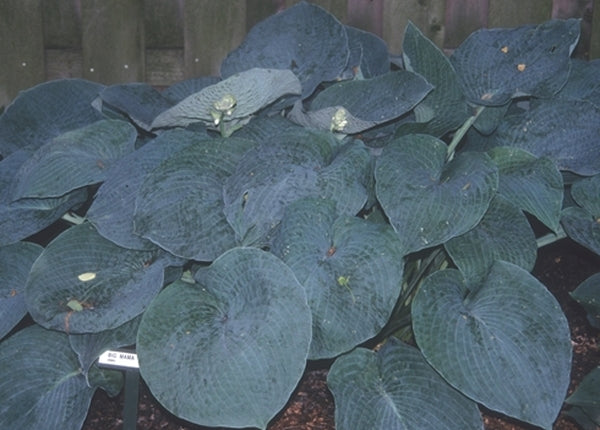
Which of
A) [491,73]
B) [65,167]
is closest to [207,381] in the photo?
[65,167]

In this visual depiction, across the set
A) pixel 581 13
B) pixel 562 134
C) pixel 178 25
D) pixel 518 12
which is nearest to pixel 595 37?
pixel 581 13

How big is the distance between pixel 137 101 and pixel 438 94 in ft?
1.90

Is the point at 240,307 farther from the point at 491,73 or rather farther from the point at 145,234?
the point at 491,73

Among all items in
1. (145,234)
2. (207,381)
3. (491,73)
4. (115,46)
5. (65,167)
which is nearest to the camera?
(207,381)

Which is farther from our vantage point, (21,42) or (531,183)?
(21,42)

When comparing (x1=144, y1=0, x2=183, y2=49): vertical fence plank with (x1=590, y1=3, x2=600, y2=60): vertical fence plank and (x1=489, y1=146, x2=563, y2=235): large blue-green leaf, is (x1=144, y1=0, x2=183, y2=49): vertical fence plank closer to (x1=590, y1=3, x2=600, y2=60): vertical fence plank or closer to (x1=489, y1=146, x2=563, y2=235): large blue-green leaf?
(x1=590, y1=3, x2=600, y2=60): vertical fence plank

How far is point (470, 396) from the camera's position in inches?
48.7

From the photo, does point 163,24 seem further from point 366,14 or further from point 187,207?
point 187,207

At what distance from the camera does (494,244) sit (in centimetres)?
139

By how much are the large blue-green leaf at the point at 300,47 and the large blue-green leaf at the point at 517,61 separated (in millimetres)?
246

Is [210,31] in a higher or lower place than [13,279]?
lower

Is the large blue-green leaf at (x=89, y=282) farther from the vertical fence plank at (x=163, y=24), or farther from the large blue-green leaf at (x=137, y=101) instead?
the vertical fence plank at (x=163, y=24)

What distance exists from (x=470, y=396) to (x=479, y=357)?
6 centimetres

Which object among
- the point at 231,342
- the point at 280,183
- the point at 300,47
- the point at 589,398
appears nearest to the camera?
the point at 231,342
